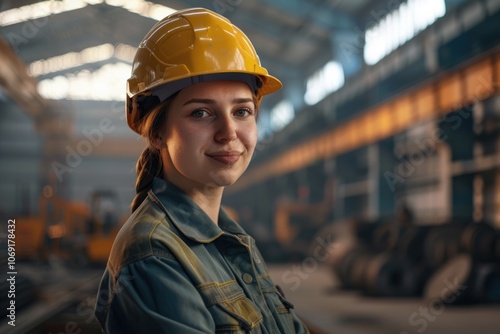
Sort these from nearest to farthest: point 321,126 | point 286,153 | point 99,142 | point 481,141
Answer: point 481,141 → point 321,126 → point 286,153 → point 99,142

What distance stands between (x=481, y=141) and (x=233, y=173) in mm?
10494

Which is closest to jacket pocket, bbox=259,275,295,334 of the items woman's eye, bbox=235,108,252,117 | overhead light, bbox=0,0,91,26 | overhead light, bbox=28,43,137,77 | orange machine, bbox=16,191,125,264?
woman's eye, bbox=235,108,252,117

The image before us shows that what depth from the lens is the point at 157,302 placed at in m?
1.22

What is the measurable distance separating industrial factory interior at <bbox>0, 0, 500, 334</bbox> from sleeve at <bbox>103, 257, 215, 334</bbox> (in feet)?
4.84

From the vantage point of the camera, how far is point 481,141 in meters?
11.1

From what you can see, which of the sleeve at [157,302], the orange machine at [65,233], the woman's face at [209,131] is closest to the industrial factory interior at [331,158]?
the orange machine at [65,233]

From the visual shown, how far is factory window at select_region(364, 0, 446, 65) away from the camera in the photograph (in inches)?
440

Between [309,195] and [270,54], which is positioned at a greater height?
[270,54]

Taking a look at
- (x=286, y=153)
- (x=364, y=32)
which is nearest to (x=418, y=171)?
(x=364, y=32)

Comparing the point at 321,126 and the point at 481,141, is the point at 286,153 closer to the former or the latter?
the point at 321,126

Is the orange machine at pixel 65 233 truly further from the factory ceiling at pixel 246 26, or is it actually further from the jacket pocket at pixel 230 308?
the jacket pocket at pixel 230 308

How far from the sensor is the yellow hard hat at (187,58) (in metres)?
1.44

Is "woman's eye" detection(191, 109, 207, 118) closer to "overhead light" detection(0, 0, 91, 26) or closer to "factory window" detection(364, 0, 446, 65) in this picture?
"factory window" detection(364, 0, 446, 65)

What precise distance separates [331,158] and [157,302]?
47.1 ft
